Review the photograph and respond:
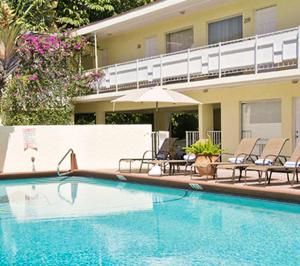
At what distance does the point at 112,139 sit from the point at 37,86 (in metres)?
6.27

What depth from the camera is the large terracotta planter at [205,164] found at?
1484 cm

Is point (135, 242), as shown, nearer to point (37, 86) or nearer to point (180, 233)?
point (180, 233)

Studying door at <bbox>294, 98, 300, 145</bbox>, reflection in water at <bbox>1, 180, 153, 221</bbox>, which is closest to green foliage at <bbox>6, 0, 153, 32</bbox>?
reflection in water at <bbox>1, 180, 153, 221</bbox>

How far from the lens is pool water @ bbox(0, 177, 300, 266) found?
7.61 meters

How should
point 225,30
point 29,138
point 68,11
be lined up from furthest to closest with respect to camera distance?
point 68,11
point 225,30
point 29,138

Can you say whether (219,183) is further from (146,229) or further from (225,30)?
(225,30)

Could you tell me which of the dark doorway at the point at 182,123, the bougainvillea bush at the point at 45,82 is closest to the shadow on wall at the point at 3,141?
the bougainvillea bush at the point at 45,82

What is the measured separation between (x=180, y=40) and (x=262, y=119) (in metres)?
5.92

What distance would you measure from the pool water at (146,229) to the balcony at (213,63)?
525 cm

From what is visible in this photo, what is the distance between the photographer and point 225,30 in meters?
20.4

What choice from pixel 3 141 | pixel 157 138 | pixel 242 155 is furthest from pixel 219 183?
pixel 3 141

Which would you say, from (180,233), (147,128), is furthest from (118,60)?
(180,233)

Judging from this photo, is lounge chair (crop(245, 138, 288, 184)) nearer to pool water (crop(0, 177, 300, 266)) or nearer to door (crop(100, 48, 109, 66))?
pool water (crop(0, 177, 300, 266))

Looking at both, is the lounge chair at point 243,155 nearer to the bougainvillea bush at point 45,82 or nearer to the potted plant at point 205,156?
the potted plant at point 205,156
